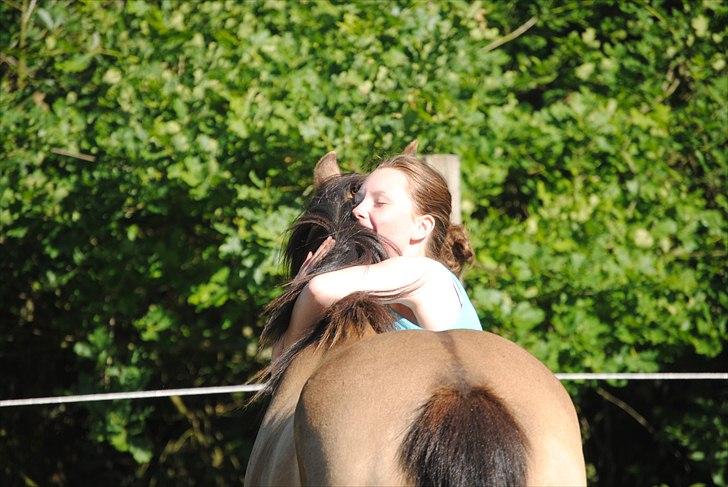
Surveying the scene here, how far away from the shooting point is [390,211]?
7.36 feet

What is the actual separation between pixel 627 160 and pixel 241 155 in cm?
155

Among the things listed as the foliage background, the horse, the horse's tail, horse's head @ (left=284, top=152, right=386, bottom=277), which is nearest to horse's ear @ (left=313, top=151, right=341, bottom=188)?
horse's head @ (left=284, top=152, right=386, bottom=277)

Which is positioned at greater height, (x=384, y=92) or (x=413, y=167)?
(x=413, y=167)

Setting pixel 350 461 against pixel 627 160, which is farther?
pixel 627 160

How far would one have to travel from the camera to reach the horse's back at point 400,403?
144 centimetres

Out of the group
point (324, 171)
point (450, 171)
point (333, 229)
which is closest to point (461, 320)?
point (333, 229)

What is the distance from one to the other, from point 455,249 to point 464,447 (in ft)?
3.66

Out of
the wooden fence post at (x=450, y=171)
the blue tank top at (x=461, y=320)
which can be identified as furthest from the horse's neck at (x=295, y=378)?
the wooden fence post at (x=450, y=171)

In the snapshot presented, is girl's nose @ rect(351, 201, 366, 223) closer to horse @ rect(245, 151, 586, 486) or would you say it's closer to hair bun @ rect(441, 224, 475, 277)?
hair bun @ rect(441, 224, 475, 277)

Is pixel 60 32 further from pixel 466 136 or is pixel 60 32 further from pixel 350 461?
pixel 350 461

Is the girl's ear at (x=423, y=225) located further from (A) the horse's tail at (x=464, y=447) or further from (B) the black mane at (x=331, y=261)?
(A) the horse's tail at (x=464, y=447)

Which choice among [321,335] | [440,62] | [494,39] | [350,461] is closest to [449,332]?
[350,461]

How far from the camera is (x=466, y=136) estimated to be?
3.73m

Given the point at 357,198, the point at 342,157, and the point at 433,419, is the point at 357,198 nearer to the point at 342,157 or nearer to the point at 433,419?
the point at 433,419
